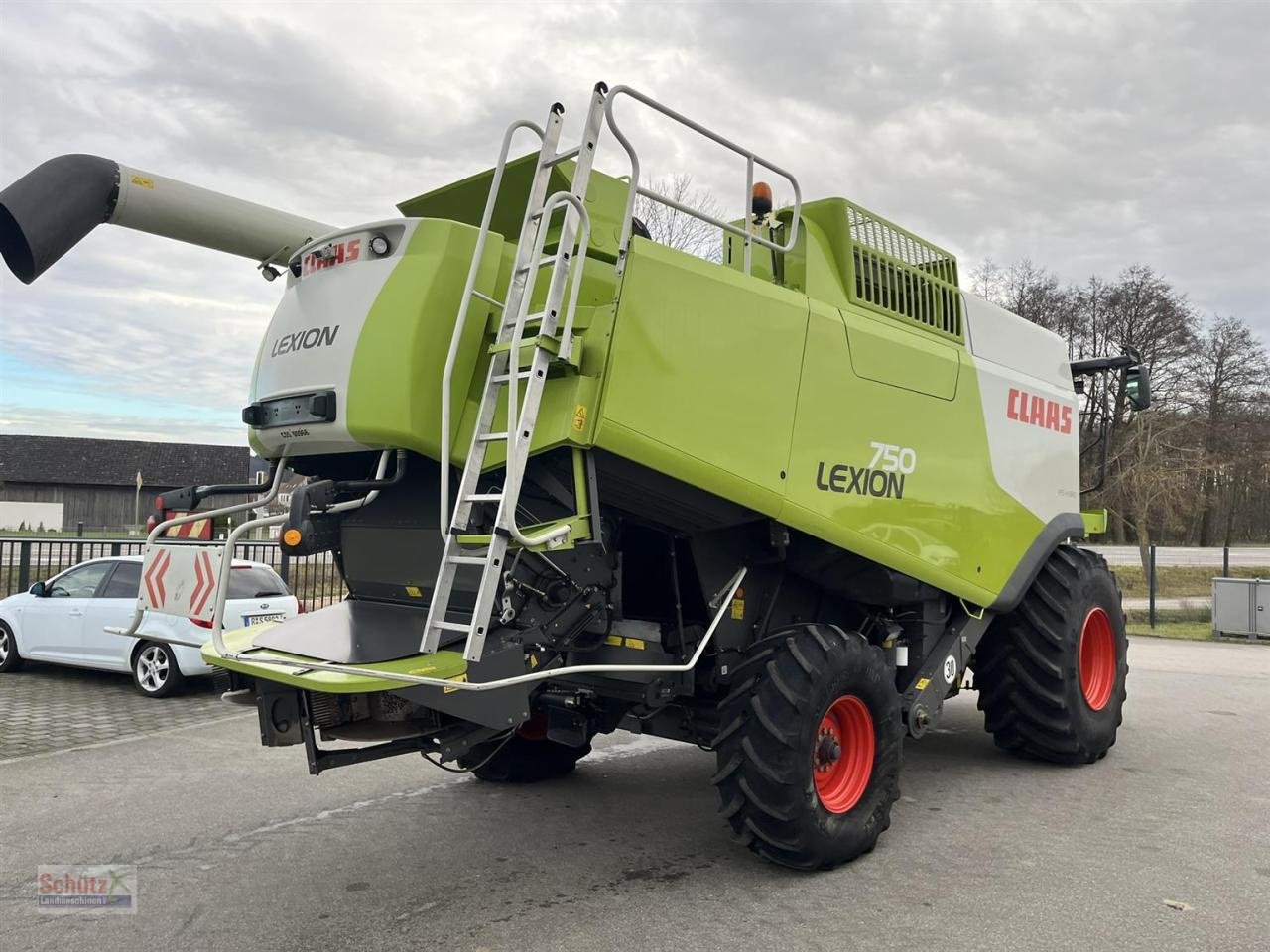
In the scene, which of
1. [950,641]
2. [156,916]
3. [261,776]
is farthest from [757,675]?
[261,776]

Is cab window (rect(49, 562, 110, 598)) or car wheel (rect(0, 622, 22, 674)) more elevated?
cab window (rect(49, 562, 110, 598))

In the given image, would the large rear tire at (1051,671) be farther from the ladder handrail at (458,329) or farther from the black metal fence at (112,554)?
the black metal fence at (112,554)

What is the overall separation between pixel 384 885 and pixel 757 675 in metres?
1.88

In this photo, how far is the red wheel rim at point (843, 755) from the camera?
450cm

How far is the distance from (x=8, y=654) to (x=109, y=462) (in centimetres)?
5322

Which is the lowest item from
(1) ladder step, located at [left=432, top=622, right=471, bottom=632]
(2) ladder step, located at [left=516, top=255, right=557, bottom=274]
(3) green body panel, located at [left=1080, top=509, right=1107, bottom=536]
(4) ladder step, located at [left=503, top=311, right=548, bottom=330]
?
(1) ladder step, located at [left=432, top=622, right=471, bottom=632]

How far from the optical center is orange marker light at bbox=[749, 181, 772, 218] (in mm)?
4875

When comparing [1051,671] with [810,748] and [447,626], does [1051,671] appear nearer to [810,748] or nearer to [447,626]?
[810,748]

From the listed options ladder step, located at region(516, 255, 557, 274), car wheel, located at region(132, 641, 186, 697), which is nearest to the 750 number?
ladder step, located at region(516, 255, 557, 274)

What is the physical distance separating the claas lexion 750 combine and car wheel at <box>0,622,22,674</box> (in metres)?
7.64

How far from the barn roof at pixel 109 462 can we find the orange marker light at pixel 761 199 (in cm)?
5337

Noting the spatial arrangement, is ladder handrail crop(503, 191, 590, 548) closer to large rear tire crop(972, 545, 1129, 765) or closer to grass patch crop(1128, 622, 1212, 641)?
large rear tire crop(972, 545, 1129, 765)

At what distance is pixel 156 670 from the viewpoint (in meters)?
9.11

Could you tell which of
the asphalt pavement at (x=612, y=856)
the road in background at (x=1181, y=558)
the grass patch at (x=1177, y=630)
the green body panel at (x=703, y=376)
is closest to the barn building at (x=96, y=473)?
the road in background at (x=1181, y=558)
